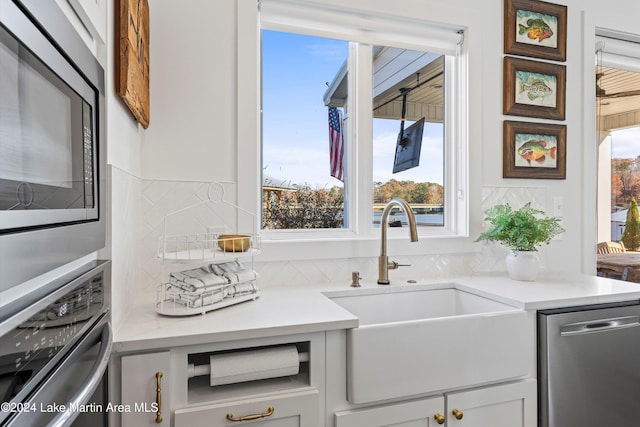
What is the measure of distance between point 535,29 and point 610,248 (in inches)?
57.8

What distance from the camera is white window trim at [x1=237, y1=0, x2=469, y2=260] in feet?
5.76

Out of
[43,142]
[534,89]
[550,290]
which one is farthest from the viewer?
[534,89]

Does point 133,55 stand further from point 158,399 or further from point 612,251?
point 612,251

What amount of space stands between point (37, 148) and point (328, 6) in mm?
1624

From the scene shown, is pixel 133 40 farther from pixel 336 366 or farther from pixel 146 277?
pixel 336 366

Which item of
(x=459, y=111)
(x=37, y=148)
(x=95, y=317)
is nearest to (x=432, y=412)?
(x=95, y=317)

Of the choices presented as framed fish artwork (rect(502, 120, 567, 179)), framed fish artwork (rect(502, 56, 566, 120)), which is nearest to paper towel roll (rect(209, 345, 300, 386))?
framed fish artwork (rect(502, 120, 567, 179))

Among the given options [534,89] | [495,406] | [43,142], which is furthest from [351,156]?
[43,142]

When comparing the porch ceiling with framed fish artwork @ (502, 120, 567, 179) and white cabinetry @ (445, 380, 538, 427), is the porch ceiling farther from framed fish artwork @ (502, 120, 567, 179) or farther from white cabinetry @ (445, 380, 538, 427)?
white cabinetry @ (445, 380, 538, 427)

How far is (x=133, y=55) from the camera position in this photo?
3.93 feet

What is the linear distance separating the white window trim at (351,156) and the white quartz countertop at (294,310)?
20 centimetres

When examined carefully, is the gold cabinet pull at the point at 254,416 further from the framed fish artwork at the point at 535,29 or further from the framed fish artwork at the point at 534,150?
the framed fish artwork at the point at 535,29

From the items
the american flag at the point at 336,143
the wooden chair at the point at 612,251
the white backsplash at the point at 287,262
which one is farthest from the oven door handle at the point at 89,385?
the wooden chair at the point at 612,251

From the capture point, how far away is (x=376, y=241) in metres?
1.96
